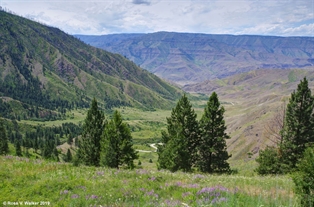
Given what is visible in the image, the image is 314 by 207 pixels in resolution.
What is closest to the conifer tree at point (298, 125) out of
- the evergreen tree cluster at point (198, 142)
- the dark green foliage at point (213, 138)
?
the evergreen tree cluster at point (198, 142)

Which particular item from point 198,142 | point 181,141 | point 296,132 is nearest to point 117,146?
point 181,141

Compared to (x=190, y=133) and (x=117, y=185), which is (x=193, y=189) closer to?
(x=117, y=185)

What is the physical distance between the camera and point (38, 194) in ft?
40.5

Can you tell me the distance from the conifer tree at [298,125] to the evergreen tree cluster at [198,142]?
10147 millimetres

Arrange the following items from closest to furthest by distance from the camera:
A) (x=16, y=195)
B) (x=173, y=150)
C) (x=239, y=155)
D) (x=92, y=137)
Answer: (x=16, y=195)
(x=173, y=150)
(x=92, y=137)
(x=239, y=155)

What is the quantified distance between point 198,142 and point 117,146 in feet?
49.1

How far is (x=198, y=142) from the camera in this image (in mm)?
44594

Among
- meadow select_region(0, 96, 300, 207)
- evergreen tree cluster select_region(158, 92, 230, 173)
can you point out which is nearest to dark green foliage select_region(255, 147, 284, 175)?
evergreen tree cluster select_region(158, 92, 230, 173)

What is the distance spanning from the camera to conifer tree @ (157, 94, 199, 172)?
4006 cm

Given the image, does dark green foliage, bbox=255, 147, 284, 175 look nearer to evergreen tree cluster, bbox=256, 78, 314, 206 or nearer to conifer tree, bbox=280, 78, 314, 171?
evergreen tree cluster, bbox=256, 78, 314, 206

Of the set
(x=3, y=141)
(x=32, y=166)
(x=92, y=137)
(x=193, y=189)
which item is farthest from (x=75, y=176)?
(x=3, y=141)

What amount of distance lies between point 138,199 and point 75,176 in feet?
19.8

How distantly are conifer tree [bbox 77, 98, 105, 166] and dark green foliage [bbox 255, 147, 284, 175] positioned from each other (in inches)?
1249

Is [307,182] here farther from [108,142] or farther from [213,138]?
[108,142]
